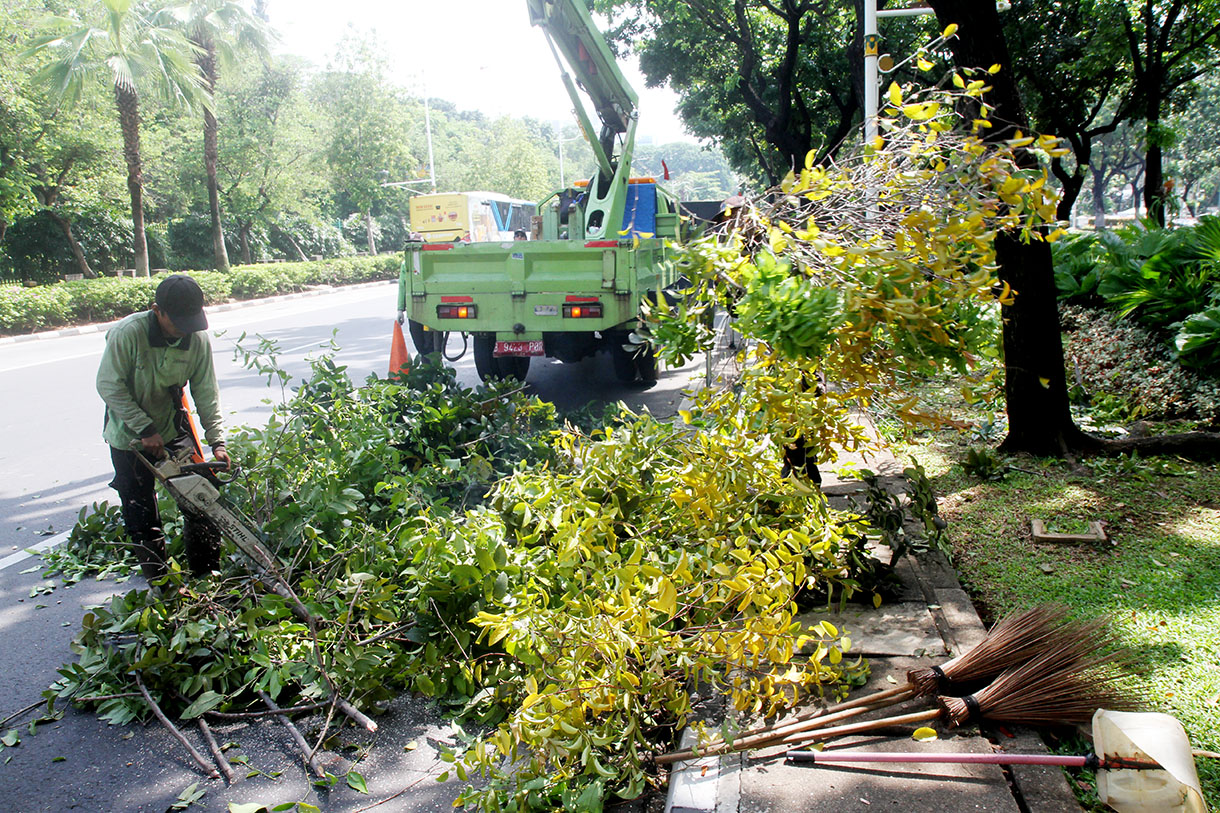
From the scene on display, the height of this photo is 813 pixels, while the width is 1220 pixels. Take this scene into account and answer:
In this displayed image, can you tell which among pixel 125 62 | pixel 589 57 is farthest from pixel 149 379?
pixel 125 62

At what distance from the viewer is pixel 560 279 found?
Result: 7.68 meters

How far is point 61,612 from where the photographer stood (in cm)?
415

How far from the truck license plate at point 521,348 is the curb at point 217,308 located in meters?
8.27

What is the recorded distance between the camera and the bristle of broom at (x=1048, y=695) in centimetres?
255

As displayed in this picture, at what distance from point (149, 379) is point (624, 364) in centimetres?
544

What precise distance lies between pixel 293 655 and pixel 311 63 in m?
43.8

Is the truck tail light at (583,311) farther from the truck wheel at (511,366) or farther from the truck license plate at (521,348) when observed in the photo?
the truck wheel at (511,366)

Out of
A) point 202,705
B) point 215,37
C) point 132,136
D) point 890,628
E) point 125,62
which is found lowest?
point 202,705

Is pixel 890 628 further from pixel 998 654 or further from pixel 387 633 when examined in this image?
pixel 387 633

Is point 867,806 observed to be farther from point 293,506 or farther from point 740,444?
point 293,506

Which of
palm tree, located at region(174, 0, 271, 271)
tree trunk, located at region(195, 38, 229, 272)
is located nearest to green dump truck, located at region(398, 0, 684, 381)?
palm tree, located at region(174, 0, 271, 271)

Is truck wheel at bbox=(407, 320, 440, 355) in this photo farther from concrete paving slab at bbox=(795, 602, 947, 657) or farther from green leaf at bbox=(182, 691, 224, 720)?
concrete paving slab at bbox=(795, 602, 947, 657)

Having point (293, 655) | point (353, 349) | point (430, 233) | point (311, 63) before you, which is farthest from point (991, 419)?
point (311, 63)

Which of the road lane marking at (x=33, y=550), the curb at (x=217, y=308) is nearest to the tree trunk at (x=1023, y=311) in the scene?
the road lane marking at (x=33, y=550)
